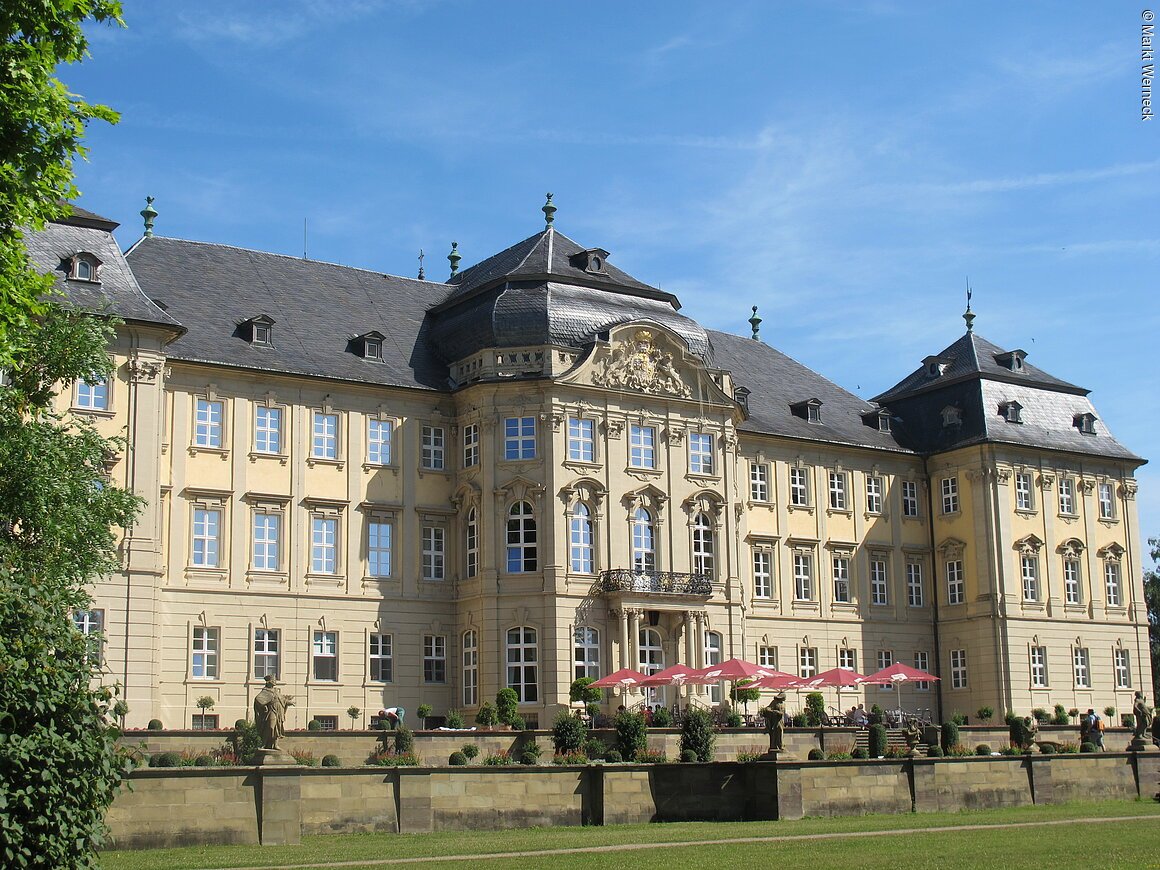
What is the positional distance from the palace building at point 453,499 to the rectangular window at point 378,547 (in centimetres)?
16

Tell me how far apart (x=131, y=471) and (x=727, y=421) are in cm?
2133

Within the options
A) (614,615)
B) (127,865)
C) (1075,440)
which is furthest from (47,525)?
(1075,440)

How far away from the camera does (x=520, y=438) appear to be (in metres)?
51.3

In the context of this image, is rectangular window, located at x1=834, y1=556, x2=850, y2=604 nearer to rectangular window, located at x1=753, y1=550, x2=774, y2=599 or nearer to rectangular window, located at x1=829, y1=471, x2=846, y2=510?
rectangular window, located at x1=829, y1=471, x2=846, y2=510

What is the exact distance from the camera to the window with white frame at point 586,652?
49812 mm

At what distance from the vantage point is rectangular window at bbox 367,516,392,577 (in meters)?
50.8

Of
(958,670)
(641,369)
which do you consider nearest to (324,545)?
(641,369)

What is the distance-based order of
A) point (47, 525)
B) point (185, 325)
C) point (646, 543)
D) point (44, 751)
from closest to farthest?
point (44, 751)
point (47, 525)
point (185, 325)
point (646, 543)

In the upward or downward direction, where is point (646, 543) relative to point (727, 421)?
downward

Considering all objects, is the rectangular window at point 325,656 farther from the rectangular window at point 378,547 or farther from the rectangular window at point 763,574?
the rectangular window at point 763,574

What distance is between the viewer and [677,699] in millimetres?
51406

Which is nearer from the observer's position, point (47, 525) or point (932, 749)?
point (47, 525)

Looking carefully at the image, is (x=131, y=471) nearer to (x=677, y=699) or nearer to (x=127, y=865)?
(x=677, y=699)

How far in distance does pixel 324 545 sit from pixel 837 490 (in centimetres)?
2288
